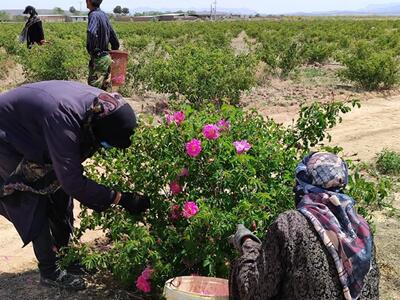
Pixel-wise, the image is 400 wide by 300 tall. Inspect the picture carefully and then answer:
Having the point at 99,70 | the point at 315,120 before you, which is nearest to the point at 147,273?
the point at 315,120

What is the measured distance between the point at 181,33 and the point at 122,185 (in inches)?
1102

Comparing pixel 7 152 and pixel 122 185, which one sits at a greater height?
pixel 7 152

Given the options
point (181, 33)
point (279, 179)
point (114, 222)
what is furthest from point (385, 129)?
point (181, 33)

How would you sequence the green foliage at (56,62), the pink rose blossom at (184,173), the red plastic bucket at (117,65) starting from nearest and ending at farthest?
the pink rose blossom at (184,173)
the red plastic bucket at (117,65)
the green foliage at (56,62)

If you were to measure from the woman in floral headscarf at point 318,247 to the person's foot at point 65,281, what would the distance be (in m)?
1.60

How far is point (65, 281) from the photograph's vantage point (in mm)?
3375

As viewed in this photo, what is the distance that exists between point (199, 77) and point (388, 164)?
349 centimetres

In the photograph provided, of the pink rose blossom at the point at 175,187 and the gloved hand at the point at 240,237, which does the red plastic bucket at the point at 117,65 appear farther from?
the gloved hand at the point at 240,237

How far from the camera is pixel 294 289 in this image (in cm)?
209

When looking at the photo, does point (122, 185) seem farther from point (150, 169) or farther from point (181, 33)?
point (181, 33)

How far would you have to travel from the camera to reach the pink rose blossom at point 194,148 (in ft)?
9.05

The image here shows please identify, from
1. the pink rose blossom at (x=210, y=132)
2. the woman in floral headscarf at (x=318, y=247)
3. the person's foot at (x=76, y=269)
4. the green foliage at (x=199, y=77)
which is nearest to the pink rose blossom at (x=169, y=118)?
the pink rose blossom at (x=210, y=132)

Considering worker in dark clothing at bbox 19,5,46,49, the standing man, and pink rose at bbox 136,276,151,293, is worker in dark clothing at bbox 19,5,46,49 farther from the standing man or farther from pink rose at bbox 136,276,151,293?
pink rose at bbox 136,276,151,293

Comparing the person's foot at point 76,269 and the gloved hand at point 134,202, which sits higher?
the gloved hand at point 134,202
